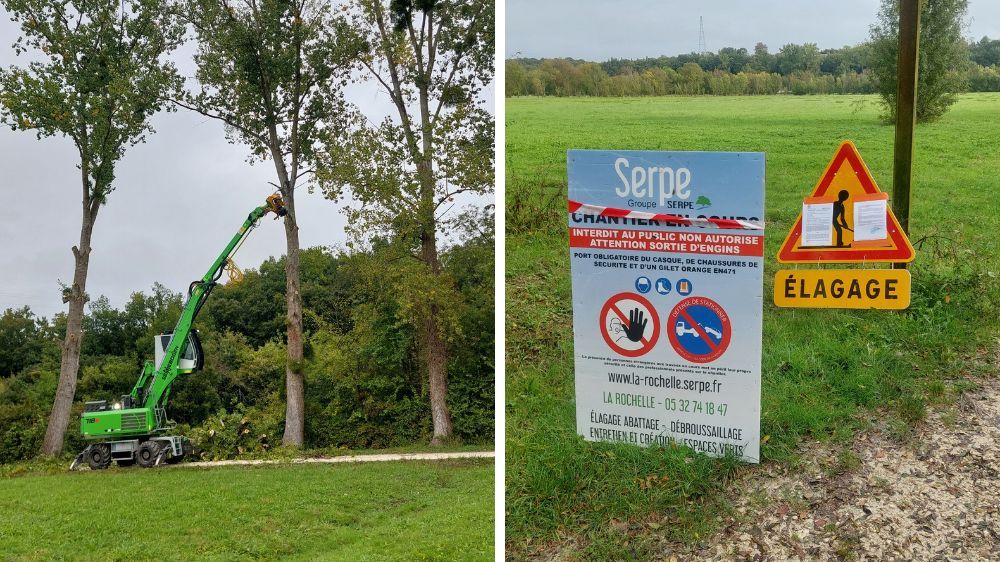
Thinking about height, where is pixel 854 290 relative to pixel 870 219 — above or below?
below

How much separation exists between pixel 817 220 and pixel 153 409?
9902 millimetres

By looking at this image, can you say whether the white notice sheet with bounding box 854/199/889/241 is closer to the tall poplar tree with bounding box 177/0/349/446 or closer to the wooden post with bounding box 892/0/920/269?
the wooden post with bounding box 892/0/920/269

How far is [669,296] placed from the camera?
15.2 feet

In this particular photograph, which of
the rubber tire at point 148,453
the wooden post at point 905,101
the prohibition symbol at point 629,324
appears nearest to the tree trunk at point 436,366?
the rubber tire at point 148,453

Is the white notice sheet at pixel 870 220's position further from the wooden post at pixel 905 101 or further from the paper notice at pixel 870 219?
the wooden post at pixel 905 101

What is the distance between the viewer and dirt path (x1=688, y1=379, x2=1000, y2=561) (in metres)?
4.53

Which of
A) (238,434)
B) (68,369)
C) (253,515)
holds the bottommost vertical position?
(238,434)

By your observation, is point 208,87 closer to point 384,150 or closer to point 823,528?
point 384,150

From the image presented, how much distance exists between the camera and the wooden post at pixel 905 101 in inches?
219

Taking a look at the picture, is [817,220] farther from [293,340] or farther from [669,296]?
[293,340]

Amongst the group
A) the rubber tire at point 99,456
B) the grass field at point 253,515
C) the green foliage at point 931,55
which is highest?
the green foliage at point 931,55

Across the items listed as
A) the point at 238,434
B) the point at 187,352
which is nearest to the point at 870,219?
the point at 187,352

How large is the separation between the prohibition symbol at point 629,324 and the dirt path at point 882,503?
900 mm

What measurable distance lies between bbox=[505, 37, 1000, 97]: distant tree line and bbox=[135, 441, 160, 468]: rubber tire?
6.42 m
